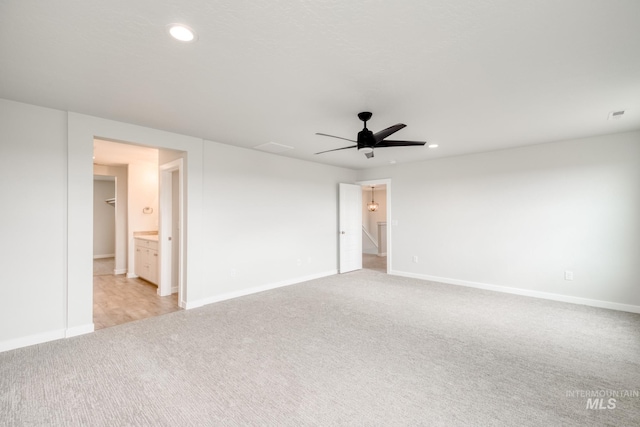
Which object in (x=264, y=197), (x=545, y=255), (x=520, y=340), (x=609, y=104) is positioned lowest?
(x=520, y=340)

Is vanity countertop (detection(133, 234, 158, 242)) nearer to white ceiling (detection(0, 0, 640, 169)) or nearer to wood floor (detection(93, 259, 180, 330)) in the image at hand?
wood floor (detection(93, 259, 180, 330))

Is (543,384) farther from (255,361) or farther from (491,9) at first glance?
(491,9)

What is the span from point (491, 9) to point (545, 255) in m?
4.33

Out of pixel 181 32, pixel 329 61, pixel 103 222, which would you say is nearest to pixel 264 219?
pixel 329 61

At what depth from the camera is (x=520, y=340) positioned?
3.00m

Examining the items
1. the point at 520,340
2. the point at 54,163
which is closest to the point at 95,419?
the point at 54,163

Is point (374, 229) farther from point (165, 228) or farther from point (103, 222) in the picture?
point (103, 222)

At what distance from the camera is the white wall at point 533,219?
3975 millimetres

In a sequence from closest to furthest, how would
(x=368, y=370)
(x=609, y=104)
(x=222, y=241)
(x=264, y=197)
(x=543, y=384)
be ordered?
A: (x=543, y=384) < (x=368, y=370) < (x=609, y=104) < (x=222, y=241) < (x=264, y=197)

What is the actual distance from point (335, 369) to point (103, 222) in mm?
9306

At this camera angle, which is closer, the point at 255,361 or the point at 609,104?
the point at 255,361

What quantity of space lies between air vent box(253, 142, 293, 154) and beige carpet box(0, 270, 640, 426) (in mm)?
2511

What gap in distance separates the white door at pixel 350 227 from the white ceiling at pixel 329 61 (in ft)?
10.1

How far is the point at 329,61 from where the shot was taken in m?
2.12
